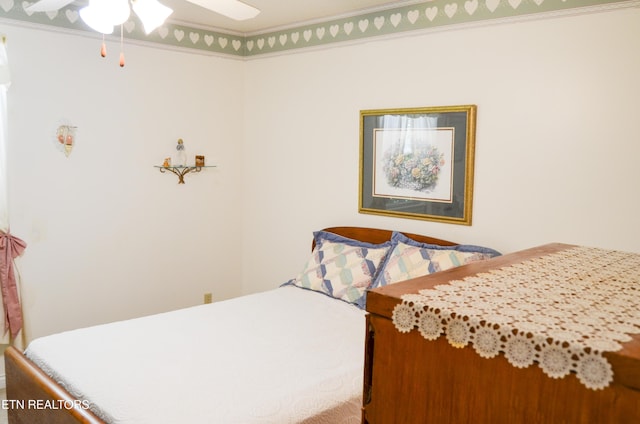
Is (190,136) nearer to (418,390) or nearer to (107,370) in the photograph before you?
(107,370)

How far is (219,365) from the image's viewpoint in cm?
215

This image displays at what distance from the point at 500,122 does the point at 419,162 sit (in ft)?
1.85

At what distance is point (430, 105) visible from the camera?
3.14 metres

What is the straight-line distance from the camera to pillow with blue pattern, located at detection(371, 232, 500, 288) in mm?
2826

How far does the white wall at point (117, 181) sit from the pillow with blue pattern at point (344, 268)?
1.06m

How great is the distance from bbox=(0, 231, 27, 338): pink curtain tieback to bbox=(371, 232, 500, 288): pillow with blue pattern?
7.32 feet

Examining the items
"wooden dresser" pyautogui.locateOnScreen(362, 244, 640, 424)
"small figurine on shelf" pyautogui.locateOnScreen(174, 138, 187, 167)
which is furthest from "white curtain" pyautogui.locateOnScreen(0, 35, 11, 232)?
"wooden dresser" pyautogui.locateOnScreen(362, 244, 640, 424)

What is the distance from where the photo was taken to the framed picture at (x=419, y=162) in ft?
9.87

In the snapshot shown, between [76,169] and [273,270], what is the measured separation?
1658mm

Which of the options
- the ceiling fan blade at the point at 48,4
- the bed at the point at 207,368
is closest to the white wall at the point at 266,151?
the bed at the point at 207,368

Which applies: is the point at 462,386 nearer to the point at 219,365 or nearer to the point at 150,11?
the point at 219,365

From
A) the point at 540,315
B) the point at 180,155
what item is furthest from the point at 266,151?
the point at 540,315

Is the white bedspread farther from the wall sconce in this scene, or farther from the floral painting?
the wall sconce

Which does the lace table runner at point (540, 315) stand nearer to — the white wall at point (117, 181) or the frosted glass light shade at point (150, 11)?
the frosted glass light shade at point (150, 11)
